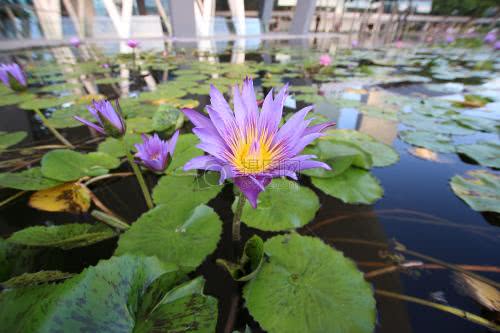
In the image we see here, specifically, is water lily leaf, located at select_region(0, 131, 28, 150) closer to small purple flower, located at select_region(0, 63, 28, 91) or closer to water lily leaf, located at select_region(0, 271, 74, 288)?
small purple flower, located at select_region(0, 63, 28, 91)

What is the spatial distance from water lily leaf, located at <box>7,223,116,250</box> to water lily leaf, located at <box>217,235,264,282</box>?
0.38 metres

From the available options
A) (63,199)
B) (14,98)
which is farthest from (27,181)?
(14,98)

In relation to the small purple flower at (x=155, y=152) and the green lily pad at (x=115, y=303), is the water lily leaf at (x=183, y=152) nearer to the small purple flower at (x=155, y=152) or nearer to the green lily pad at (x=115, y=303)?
the small purple flower at (x=155, y=152)

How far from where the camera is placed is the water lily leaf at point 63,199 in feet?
2.92

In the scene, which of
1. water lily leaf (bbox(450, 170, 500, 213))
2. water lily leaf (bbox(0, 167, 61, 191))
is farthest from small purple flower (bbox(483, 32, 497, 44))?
water lily leaf (bbox(0, 167, 61, 191))

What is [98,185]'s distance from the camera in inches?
41.1

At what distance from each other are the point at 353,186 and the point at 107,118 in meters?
0.94

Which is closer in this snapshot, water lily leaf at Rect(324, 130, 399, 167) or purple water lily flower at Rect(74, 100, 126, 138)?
purple water lily flower at Rect(74, 100, 126, 138)

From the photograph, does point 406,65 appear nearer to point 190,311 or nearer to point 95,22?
point 190,311

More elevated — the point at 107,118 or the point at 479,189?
the point at 107,118

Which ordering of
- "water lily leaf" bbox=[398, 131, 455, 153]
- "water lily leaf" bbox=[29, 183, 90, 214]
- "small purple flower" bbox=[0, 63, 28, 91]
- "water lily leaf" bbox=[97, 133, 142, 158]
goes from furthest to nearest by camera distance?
1. "small purple flower" bbox=[0, 63, 28, 91]
2. "water lily leaf" bbox=[398, 131, 455, 153]
3. "water lily leaf" bbox=[97, 133, 142, 158]
4. "water lily leaf" bbox=[29, 183, 90, 214]

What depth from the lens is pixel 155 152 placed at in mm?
812

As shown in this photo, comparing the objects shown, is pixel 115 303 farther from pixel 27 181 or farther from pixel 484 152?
pixel 484 152

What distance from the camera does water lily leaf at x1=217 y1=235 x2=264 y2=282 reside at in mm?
558
